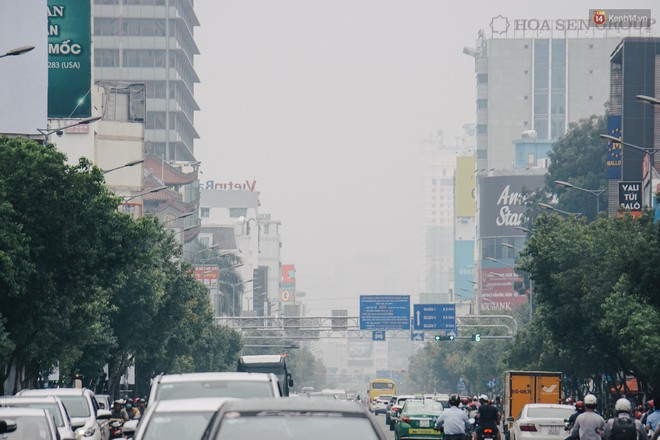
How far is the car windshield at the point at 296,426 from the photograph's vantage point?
1133cm

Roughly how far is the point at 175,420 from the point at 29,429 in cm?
479

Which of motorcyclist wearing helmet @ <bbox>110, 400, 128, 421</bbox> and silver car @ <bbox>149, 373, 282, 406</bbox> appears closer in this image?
silver car @ <bbox>149, 373, 282, 406</bbox>

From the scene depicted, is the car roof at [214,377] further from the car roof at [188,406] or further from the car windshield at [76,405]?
the car windshield at [76,405]

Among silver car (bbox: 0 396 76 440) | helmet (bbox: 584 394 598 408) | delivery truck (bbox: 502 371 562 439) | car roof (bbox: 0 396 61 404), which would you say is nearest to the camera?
helmet (bbox: 584 394 598 408)

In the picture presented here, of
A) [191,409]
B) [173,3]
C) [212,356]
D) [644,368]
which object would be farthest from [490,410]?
[173,3]

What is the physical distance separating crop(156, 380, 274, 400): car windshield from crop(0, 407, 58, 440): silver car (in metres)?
1.54

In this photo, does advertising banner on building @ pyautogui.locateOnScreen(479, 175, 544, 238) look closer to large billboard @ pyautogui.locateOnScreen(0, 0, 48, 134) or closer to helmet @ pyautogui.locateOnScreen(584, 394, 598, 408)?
large billboard @ pyautogui.locateOnScreen(0, 0, 48, 134)

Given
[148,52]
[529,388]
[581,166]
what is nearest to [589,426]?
[529,388]

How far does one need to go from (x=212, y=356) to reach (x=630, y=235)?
45602mm

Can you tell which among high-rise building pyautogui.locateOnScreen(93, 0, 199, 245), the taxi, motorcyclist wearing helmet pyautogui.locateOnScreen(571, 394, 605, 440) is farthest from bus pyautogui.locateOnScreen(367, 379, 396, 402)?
motorcyclist wearing helmet pyautogui.locateOnScreen(571, 394, 605, 440)

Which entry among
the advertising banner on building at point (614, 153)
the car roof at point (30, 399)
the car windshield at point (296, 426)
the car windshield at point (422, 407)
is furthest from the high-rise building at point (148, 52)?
the car windshield at point (296, 426)

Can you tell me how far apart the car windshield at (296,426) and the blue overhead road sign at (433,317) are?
99696mm

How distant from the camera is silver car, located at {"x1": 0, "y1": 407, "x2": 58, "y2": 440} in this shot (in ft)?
64.0

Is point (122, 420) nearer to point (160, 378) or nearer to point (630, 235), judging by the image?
point (160, 378)
